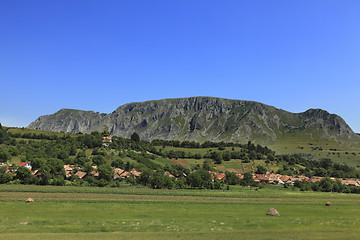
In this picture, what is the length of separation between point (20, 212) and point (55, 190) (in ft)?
119

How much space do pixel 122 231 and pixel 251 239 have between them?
19558 mm

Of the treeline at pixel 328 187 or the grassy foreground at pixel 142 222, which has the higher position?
the grassy foreground at pixel 142 222

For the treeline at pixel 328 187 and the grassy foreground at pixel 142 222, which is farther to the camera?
the treeline at pixel 328 187

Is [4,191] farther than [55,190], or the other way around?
[55,190]

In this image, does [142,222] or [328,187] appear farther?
[328,187]

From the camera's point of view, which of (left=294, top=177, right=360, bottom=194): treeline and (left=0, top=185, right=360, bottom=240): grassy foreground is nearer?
(left=0, top=185, right=360, bottom=240): grassy foreground

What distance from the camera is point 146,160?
637 feet

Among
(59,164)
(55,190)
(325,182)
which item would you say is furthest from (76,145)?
(325,182)

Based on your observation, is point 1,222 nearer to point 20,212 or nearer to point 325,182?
point 20,212

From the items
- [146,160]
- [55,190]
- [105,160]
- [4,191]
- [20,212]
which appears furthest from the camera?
[146,160]

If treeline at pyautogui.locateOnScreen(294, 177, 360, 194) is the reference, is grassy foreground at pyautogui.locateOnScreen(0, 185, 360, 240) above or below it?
above

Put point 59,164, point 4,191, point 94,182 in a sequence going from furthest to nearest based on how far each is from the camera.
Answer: point 59,164
point 94,182
point 4,191

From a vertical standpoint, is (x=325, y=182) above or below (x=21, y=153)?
below

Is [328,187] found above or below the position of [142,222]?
below
